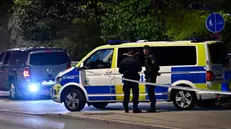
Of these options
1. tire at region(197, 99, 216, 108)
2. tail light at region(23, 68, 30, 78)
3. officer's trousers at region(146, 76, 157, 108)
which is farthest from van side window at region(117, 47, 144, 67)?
tail light at region(23, 68, 30, 78)

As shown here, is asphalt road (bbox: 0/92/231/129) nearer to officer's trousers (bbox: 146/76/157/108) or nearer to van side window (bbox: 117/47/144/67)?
officer's trousers (bbox: 146/76/157/108)

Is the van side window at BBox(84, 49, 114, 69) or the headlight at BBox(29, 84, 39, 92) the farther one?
the headlight at BBox(29, 84, 39, 92)

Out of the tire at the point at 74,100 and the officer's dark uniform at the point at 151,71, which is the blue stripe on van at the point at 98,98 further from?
the officer's dark uniform at the point at 151,71

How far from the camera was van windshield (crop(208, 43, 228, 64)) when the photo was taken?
14.2 meters

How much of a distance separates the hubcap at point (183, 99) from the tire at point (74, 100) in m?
2.67

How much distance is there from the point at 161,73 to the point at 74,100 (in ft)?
8.62

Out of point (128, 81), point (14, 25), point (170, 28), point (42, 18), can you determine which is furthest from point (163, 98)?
point (14, 25)

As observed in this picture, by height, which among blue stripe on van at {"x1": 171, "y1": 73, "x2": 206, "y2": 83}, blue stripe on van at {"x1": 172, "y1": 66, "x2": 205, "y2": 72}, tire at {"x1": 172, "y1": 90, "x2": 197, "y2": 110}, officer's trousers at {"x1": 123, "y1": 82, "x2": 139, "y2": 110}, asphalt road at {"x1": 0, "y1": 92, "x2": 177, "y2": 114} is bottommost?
asphalt road at {"x1": 0, "y1": 92, "x2": 177, "y2": 114}

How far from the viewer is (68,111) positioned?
1534 centimetres

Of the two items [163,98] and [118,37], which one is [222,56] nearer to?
[163,98]

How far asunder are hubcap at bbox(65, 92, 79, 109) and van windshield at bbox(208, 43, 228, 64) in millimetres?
3962

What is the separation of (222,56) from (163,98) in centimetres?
195

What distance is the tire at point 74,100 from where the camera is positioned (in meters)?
15.1

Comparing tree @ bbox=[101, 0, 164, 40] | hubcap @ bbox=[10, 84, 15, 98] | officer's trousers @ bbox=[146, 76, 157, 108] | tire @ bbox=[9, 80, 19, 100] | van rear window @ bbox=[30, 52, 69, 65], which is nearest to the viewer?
officer's trousers @ bbox=[146, 76, 157, 108]
